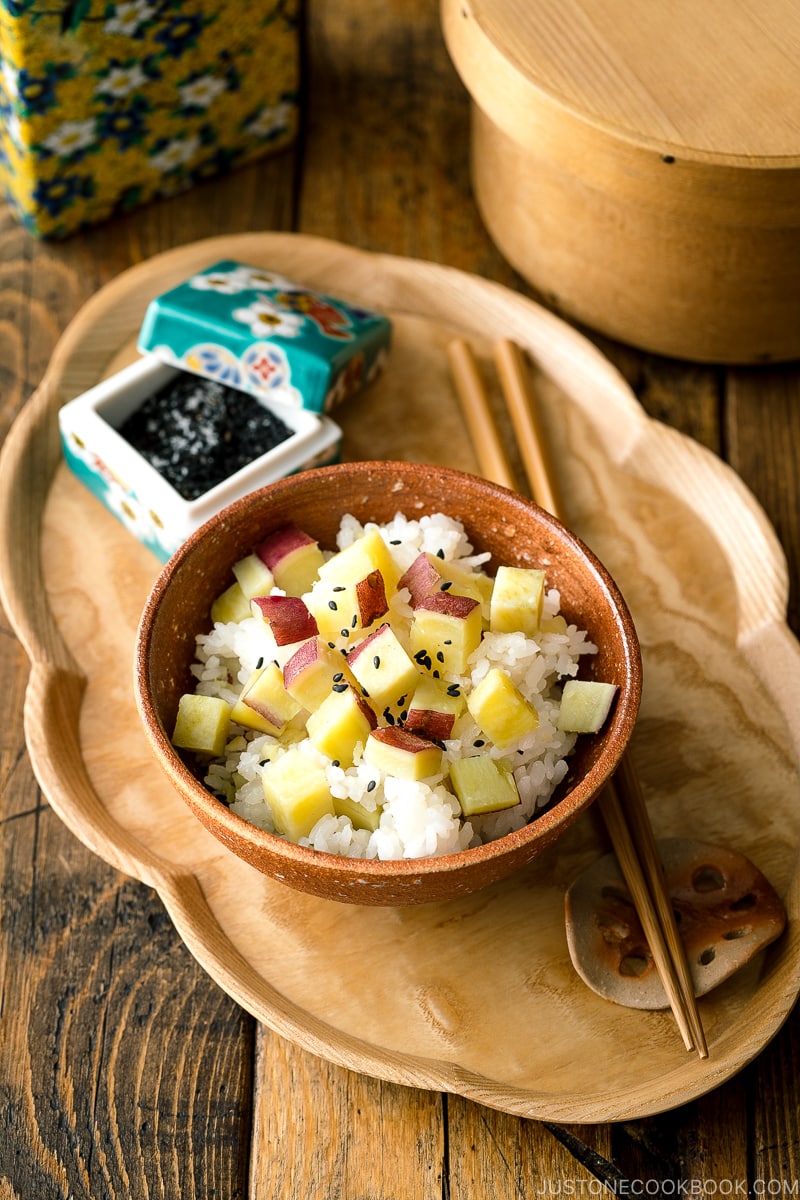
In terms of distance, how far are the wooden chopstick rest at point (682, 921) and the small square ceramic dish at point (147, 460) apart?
33.7 inches

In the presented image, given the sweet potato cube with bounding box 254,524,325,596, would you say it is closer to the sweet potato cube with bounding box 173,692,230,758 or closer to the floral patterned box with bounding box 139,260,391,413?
the sweet potato cube with bounding box 173,692,230,758

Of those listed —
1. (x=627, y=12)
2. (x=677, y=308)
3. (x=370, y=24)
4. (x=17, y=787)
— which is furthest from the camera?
(x=370, y=24)

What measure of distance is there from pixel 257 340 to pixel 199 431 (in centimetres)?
19

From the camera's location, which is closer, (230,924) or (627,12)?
(230,924)

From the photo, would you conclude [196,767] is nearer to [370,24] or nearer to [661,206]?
[661,206]

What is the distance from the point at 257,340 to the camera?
2084 millimetres

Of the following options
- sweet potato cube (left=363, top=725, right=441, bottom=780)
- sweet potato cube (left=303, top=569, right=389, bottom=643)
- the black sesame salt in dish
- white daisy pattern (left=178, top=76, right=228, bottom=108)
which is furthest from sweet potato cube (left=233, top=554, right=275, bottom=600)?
white daisy pattern (left=178, top=76, right=228, bottom=108)

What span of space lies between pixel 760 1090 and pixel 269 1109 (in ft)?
2.43

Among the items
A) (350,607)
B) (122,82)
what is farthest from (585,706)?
(122,82)

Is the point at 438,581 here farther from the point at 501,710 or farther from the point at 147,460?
the point at 147,460

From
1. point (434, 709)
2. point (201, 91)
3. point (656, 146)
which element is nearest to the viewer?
point (434, 709)

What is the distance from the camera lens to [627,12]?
2.16 meters

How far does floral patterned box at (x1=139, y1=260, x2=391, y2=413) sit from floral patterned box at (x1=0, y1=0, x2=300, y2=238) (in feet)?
1.66

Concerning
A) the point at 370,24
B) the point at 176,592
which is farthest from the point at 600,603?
the point at 370,24
